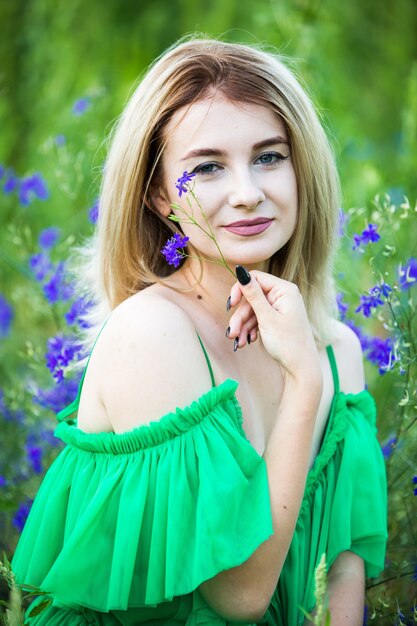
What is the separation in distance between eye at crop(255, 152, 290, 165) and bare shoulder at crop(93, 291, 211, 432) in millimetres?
364

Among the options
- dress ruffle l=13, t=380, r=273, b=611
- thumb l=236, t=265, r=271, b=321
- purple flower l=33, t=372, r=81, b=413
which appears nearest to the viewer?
dress ruffle l=13, t=380, r=273, b=611

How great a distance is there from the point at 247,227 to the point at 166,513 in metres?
0.59

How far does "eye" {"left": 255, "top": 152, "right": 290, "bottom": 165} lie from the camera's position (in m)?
1.81

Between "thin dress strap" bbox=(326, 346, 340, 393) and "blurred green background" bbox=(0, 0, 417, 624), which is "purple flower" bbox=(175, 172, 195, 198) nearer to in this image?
"blurred green background" bbox=(0, 0, 417, 624)

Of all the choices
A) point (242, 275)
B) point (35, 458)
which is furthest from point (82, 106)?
point (242, 275)

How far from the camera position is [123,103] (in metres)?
2.90

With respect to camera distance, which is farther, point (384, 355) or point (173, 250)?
point (384, 355)

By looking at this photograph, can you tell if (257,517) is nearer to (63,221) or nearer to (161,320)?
(161,320)

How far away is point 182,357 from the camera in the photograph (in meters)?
1.68

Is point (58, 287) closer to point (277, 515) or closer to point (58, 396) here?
point (58, 396)

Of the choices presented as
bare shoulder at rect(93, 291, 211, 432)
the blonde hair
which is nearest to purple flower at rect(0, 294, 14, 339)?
the blonde hair

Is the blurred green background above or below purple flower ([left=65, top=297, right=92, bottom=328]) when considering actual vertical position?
above

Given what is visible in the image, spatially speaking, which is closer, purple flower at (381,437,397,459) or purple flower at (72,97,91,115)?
purple flower at (381,437,397,459)

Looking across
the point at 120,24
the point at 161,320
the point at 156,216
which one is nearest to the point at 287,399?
the point at 161,320
